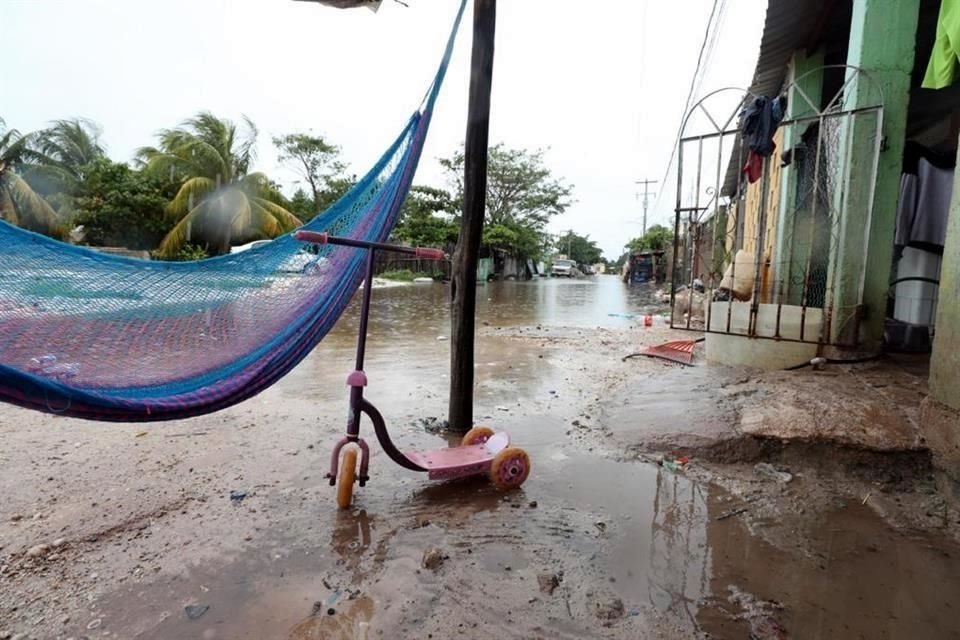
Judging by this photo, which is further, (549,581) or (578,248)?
(578,248)

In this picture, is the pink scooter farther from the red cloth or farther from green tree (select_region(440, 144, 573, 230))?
green tree (select_region(440, 144, 573, 230))

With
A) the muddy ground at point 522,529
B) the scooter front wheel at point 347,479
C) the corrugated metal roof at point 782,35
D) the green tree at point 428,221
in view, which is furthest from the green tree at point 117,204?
the scooter front wheel at point 347,479

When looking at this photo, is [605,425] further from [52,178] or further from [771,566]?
[52,178]

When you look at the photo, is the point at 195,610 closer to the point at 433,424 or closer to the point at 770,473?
the point at 433,424

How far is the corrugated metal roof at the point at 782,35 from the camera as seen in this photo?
160 inches

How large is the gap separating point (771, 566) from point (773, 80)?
5729 mm

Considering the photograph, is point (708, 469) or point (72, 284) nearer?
point (72, 284)

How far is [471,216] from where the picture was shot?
280cm

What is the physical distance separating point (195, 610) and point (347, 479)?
25.6 inches

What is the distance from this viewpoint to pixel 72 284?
1701 mm

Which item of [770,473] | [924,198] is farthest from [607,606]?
[924,198]

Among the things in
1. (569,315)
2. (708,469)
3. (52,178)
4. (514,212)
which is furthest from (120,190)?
(514,212)

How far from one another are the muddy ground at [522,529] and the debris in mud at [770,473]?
0.01 meters

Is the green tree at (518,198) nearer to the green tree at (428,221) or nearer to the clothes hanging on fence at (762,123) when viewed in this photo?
the green tree at (428,221)
